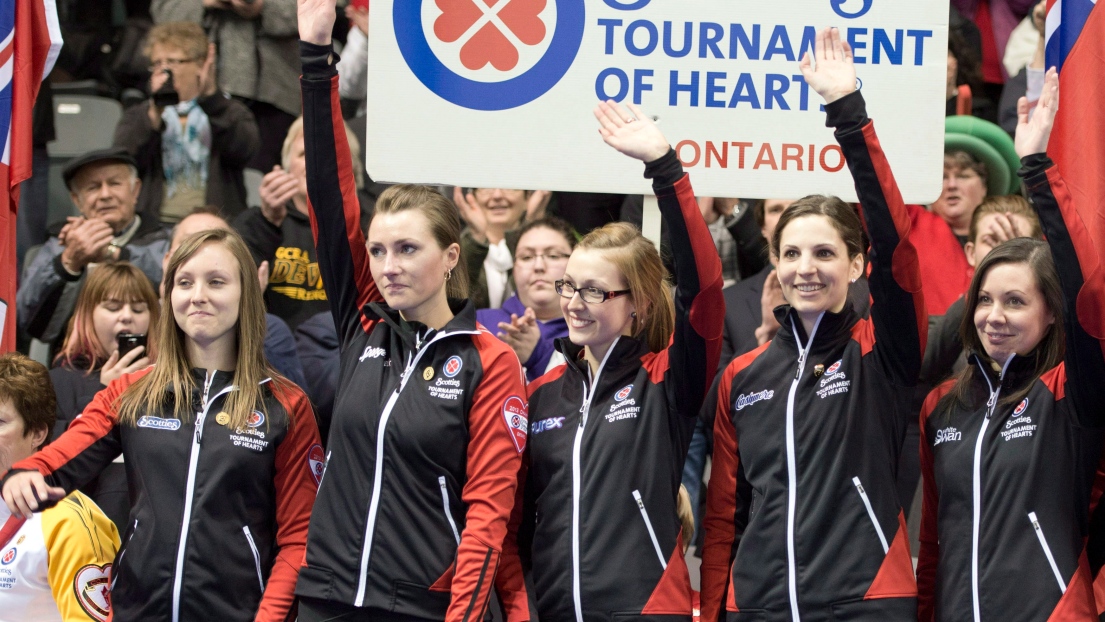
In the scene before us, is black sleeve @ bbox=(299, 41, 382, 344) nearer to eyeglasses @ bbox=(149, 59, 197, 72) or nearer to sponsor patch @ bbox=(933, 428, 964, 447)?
sponsor patch @ bbox=(933, 428, 964, 447)

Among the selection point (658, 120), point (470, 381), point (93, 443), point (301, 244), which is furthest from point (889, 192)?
point (301, 244)

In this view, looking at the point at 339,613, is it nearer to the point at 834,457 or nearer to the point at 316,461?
the point at 316,461

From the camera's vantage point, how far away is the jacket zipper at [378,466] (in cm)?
361

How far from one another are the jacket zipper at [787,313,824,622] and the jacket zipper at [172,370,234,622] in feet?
5.65

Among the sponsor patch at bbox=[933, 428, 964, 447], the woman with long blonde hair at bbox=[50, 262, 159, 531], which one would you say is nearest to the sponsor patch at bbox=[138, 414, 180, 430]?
the woman with long blonde hair at bbox=[50, 262, 159, 531]

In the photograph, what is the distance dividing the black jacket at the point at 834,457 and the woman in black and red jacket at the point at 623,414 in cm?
20

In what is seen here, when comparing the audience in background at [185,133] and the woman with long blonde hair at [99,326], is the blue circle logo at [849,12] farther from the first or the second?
the audience in background at [185,133]

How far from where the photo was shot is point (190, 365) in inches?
163

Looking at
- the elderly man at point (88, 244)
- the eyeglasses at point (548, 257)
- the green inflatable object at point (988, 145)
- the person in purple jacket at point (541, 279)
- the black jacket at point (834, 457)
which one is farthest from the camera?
the green inflatable object at point (988, 145)

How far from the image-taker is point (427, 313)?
13.1 feet

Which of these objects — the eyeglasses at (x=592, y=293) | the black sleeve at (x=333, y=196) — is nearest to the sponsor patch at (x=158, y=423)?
the black sleeve at (x=333, y=196)

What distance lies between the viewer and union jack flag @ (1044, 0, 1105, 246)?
4344 millimetres

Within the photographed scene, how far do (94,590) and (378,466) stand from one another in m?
1.05

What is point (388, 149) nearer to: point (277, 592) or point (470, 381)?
point (470, 381)
